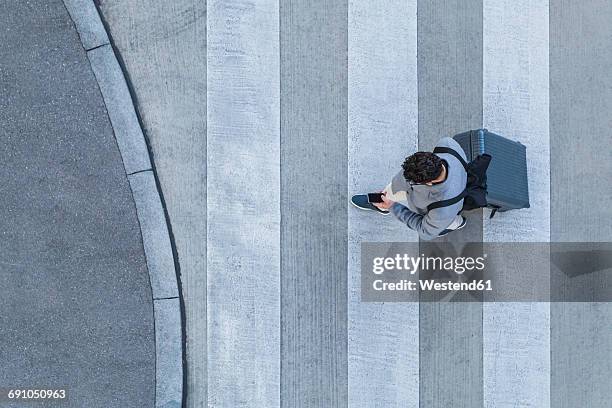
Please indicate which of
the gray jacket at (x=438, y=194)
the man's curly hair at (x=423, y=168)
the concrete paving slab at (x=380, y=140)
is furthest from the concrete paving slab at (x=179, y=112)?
the man's curly hair at (x=423, y=168)

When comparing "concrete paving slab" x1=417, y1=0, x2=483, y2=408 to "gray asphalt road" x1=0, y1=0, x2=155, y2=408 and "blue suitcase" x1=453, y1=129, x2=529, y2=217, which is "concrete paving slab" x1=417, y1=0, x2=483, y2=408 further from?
"gray asphalt road" x1=0, y1=0, x2=155, y2=408

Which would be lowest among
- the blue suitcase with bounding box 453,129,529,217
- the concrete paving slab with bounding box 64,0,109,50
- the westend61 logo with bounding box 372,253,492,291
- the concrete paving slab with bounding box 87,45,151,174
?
the westend61 logo with bounding box 372,253,492,291

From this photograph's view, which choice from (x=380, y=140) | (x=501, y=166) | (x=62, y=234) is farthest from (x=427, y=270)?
(x=62, y=234)

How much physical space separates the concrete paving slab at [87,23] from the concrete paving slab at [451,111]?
279 centimetres

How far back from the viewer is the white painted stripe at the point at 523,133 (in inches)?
202

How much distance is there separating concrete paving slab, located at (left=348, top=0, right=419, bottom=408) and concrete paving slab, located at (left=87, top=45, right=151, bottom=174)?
6.05ft

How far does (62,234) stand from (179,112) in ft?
4.80

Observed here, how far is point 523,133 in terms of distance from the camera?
5156 millimetres

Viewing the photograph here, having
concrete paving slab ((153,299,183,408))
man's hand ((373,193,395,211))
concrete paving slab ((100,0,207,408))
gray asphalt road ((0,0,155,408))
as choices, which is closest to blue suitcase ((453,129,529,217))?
man's hand ((373,193,395,211))

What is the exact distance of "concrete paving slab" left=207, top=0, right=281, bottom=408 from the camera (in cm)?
507

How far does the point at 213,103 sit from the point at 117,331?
2150mm

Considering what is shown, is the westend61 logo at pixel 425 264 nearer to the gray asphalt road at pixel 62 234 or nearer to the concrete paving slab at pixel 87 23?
the gray asphalt road at pixel 62 234

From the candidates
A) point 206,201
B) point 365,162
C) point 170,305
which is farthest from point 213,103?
point 170,305

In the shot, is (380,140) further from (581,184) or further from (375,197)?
(581,184)
